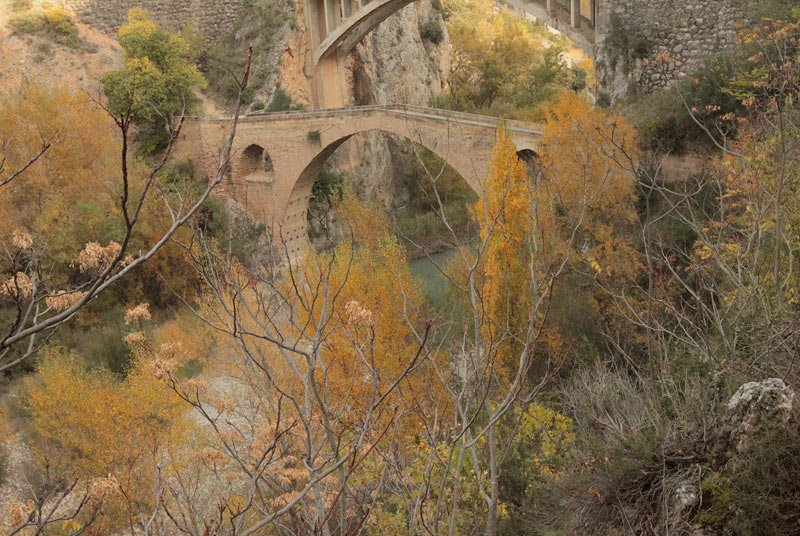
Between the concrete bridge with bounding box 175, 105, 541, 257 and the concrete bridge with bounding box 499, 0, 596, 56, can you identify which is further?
the concrete bridge with bounding box 499, 0, 596, 56

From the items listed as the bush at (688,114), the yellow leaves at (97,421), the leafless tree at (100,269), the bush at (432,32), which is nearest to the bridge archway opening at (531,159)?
the bush at (688,114)

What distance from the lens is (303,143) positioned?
21047mm

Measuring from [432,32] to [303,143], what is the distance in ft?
45.0

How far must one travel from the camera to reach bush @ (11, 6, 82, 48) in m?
25.5

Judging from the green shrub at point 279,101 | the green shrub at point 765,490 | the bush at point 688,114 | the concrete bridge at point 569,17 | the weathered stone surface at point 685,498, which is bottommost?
the weathered stone surface at point 685,498

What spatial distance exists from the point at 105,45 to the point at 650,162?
20697 mm

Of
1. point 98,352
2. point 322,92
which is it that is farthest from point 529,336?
point 322,92

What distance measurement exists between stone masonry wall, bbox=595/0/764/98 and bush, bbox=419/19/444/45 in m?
14.7

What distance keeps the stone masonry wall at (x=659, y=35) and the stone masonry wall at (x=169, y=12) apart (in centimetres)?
1502

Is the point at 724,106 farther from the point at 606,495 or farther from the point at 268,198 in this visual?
the point at 268,198

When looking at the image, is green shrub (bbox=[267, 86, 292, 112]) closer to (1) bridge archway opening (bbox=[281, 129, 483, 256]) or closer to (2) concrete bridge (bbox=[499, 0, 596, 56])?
(1) bridge archway opening (bbox=[281, 129, 483, 256])

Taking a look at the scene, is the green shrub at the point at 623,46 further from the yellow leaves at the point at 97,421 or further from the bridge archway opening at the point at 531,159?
the yellow leaves at the point at 97,421

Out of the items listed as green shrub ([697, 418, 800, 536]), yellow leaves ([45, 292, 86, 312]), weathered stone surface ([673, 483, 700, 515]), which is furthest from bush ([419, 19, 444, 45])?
green shrub ([697, 418, 800, 536])

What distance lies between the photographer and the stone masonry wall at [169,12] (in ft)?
90.3
